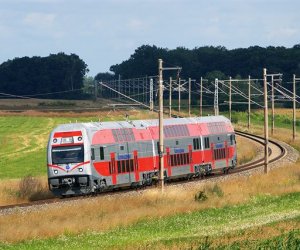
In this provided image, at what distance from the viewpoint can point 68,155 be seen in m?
46.3

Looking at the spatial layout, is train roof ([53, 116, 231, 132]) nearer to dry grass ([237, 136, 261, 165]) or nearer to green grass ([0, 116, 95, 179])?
green grass ([0, 116, 95, 179])

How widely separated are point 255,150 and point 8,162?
79.8ft

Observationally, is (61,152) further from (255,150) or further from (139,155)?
(255,150)

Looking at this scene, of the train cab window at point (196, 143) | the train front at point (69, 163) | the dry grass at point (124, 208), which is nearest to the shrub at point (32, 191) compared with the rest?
the train front at point (69, 163)

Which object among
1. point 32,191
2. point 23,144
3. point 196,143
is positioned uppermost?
point 196,143

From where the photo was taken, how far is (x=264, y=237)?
94.8ft

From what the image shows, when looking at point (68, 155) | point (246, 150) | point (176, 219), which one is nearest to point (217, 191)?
point (68, 155)

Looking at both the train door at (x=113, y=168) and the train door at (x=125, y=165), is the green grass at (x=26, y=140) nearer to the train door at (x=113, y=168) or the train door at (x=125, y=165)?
the train door at (x=125, y=165)

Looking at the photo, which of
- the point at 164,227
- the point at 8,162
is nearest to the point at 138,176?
the point at 164,227

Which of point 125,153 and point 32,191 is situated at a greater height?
point 125,153

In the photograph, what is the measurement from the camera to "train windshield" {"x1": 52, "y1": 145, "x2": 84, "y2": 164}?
4622 centimetres

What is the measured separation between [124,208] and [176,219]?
4.01 metres

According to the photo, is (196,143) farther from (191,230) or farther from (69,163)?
(191,230)

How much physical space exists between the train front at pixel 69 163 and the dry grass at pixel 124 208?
2.50 metres
